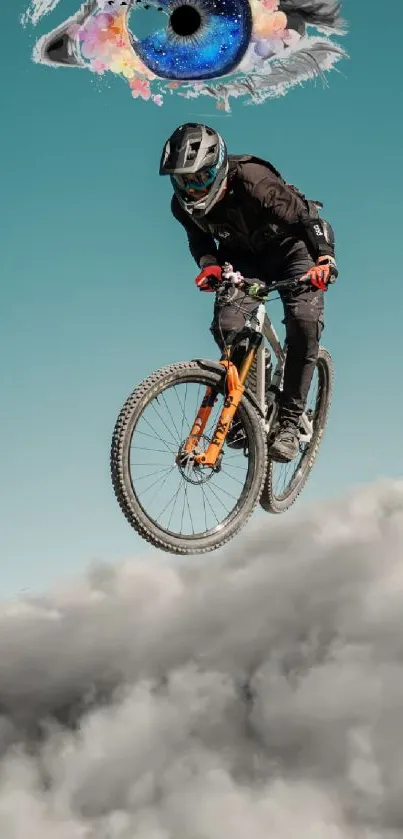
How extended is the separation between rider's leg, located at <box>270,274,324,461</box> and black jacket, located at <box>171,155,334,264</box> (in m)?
0.65

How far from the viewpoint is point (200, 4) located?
11.7m

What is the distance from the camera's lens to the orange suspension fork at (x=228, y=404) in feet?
29.2

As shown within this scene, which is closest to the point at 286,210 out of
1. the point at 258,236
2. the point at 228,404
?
the point at 258,236

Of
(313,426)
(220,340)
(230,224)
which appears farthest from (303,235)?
(313,426)

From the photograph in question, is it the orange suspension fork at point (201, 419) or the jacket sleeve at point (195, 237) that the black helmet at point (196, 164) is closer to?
the jacket sleeve at point (195, 237)

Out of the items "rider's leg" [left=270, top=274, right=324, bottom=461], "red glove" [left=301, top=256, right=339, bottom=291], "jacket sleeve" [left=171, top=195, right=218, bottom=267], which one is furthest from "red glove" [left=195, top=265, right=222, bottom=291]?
"red glove" [left=301, top=256, right=339, bottom=291]

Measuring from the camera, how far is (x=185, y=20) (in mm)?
11664

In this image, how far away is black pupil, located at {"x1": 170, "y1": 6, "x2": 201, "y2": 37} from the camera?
1145 centimetres

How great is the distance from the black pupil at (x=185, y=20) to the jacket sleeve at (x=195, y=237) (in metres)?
3.09

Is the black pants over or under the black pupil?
under

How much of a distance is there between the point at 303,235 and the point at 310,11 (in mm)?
3568

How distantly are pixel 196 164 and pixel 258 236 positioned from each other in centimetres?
158

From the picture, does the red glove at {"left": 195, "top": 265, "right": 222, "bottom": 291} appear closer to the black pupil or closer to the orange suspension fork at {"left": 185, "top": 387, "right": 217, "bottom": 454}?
the orange suspension fork at {"left": 185, "top": 387, "right": 217, "bottom": 454}

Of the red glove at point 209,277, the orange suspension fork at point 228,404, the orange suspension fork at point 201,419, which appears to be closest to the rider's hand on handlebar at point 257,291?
the red glove at point 209,277
